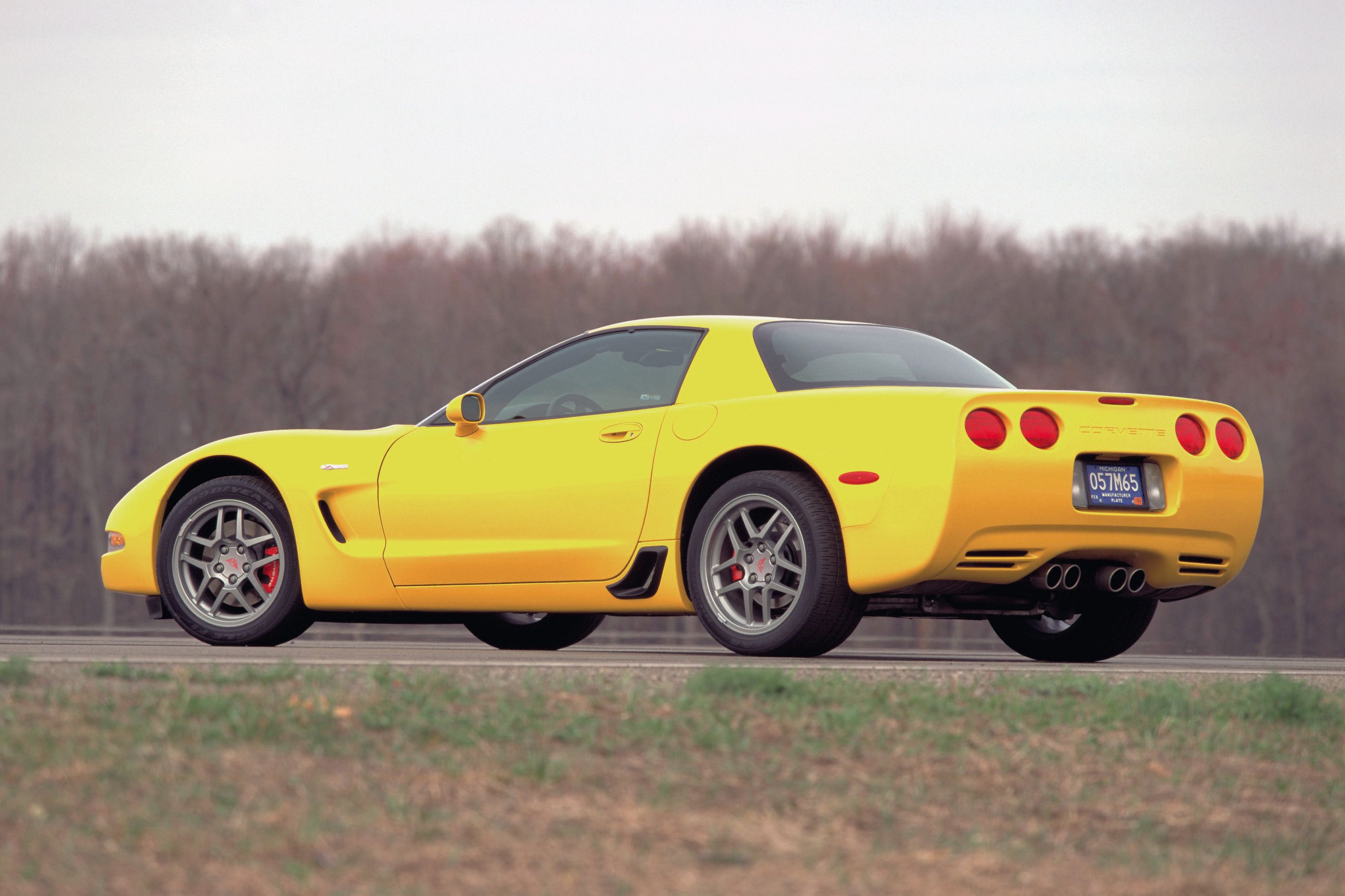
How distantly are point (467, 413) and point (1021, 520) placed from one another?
8.59 ft

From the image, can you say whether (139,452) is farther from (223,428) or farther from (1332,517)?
(1332,517)

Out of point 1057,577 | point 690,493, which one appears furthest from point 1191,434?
point 690,493

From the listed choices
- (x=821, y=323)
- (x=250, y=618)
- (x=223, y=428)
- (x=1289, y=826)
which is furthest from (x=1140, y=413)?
(x=223, y=428)

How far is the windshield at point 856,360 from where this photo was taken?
7.48 m

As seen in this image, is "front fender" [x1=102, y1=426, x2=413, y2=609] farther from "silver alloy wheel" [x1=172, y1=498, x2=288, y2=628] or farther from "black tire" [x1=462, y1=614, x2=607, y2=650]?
"black tire" [x1=462, y1=614, x2=607, y2=650]

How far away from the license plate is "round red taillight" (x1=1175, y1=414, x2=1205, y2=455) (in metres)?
0.30

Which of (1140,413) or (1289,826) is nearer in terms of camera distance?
(1289,826)

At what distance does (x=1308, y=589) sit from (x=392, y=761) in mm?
54034

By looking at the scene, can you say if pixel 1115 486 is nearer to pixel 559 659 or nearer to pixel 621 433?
pixel 621 433

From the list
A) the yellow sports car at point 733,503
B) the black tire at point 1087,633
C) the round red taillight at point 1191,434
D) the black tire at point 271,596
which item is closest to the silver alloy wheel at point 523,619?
the yellow sports car at point 733,503

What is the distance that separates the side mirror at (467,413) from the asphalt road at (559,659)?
101cm

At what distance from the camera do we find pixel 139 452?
197 ft

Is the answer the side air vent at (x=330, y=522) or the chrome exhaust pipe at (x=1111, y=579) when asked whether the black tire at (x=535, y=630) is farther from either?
the chrome exhaust pipe at (x=1111, y=579)

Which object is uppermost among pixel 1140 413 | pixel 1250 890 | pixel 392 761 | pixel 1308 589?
pixel 1140 413
